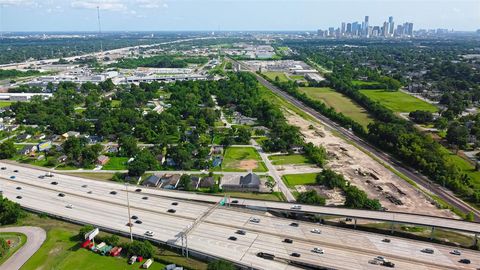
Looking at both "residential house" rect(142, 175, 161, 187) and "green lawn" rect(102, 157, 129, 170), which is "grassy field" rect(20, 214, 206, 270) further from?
"green lawn" rect(102, 157, 129, 170)

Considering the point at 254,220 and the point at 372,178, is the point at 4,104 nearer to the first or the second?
the point at 254,220

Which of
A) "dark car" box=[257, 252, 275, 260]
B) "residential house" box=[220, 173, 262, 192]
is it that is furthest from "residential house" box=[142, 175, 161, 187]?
"dark car" box=[257, 252, 275, 260]

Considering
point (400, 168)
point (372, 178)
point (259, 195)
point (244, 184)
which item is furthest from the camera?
point (400, 168)

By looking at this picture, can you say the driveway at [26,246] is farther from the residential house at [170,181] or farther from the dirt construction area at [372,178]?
the dirt construction area at [372,178]

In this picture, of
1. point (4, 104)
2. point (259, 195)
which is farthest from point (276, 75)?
point (259, 195)

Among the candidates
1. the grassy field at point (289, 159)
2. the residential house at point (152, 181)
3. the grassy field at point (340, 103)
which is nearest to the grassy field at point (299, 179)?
the grassy field at point (289, 159)

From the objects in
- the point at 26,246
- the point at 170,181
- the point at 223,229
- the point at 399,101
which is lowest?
the point at 26,246

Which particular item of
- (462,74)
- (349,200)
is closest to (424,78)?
(462,74)

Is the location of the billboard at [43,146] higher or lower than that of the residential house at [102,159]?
higher
